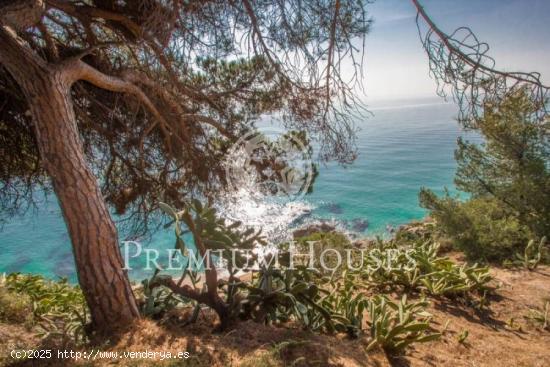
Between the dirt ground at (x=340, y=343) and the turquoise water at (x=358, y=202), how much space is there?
3.64 metres

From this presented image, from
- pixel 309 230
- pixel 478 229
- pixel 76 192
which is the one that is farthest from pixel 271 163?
pixel 309 230

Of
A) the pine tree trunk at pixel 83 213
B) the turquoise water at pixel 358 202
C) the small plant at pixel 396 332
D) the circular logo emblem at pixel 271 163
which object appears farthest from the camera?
the turquoise water at pixel 358 202

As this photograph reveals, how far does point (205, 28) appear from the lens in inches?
122

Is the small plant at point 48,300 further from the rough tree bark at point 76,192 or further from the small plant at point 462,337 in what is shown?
the small plant at point 462,337

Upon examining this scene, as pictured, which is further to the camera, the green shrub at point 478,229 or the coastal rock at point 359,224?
the coastal rock at point 359,224

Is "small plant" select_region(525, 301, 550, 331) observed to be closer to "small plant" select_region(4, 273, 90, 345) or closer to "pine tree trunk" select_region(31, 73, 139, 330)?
"pine tree trunk" select_region(31, 73, 139, 330)

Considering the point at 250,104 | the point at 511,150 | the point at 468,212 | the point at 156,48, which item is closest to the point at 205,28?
the point at 156,48

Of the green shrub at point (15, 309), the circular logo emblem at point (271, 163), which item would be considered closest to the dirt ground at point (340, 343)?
the green shrub at point (15, 309)

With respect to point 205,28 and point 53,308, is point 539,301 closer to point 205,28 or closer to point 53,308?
point 205,28

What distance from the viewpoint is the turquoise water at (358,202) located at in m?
16.5

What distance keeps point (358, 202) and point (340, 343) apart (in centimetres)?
2396

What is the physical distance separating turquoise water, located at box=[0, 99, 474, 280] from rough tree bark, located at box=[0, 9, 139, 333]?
405 centimetres

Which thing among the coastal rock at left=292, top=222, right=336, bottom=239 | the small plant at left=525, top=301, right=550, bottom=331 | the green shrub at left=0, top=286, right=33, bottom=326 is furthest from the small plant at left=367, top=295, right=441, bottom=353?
the coastal rock at left=292, top=222, right=336, bottom=239

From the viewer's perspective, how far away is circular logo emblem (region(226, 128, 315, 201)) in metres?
4.61
